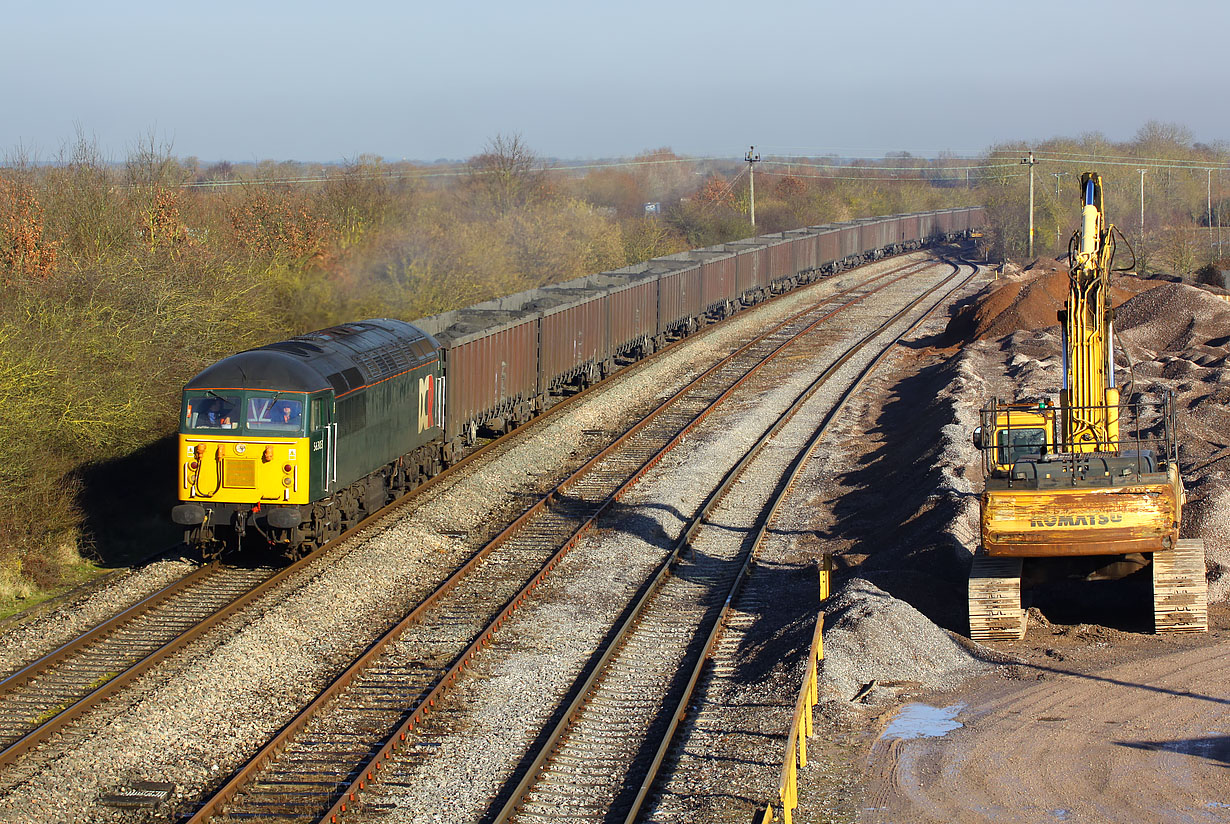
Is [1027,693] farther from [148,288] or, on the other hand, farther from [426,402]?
[148,288]

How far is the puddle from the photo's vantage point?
10.8m

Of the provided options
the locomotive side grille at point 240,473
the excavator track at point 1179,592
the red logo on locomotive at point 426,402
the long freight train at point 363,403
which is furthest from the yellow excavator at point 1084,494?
the red logo on locomotive at point 426,402

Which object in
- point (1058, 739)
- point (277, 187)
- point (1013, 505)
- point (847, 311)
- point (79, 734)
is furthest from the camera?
point (847, 311)

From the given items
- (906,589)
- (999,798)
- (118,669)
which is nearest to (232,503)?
(118,669)

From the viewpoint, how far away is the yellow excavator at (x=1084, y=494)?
12.5 m

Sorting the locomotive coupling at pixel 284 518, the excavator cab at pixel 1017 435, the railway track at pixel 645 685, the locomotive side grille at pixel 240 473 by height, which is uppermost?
the excavator cab at pixel 1017 435

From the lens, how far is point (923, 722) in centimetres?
1111

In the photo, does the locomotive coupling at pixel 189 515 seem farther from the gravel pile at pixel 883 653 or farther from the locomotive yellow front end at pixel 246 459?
the gravel pile at pixel 883 653

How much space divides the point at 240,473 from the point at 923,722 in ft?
30.5

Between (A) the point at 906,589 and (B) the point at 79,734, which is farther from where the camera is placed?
(A) the point at 906,589

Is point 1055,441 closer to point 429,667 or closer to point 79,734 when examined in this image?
point 429,667

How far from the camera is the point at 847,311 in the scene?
4619 centimetres

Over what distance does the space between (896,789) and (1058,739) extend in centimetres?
179

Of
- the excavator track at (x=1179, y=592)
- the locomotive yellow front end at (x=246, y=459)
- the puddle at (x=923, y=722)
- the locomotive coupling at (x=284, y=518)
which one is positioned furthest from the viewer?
the locomotive yellow front end at (x=246, y=459)
